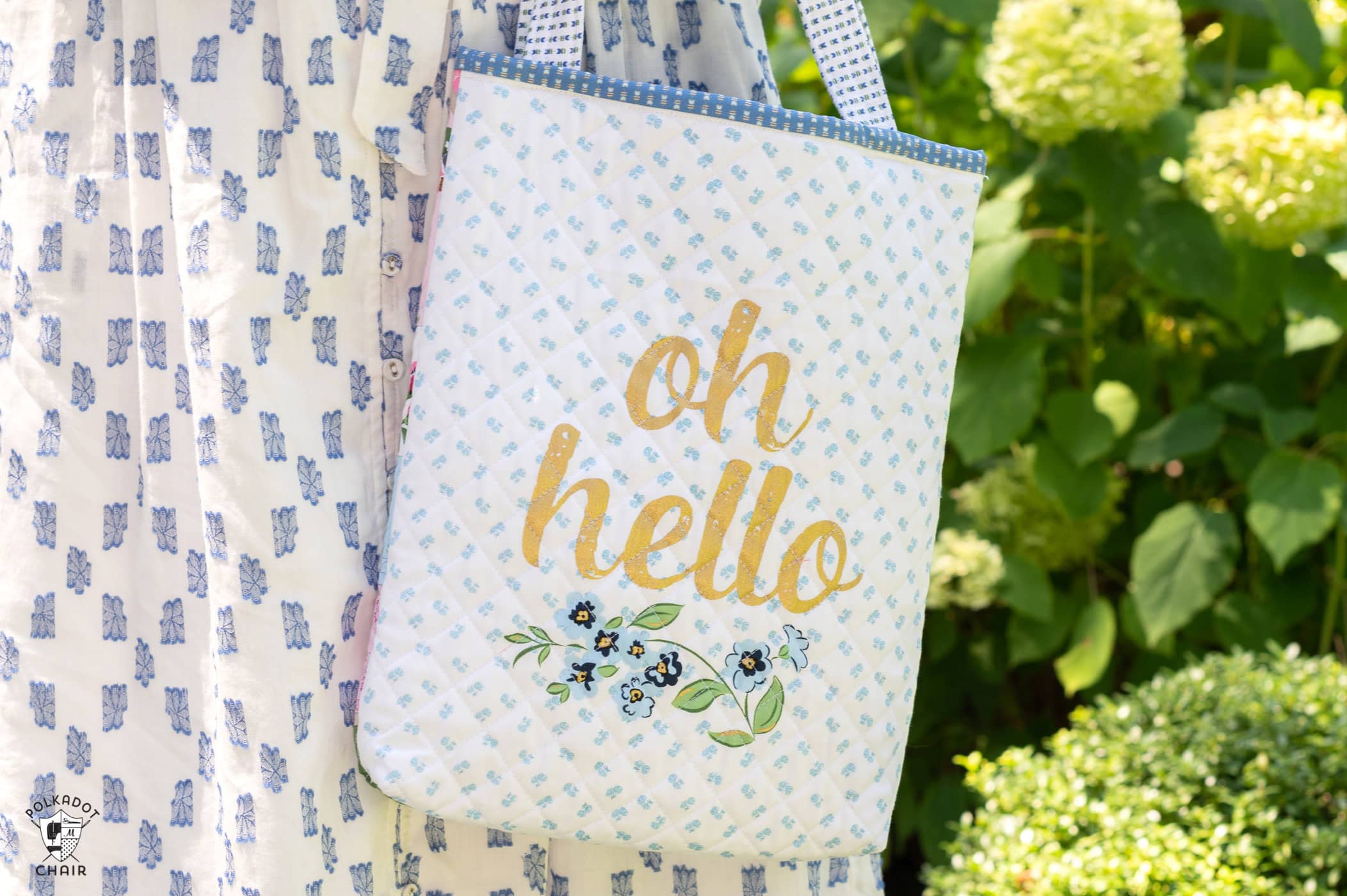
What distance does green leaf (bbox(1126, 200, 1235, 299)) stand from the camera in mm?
1519

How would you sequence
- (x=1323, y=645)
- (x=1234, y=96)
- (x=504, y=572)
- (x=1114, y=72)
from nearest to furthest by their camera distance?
(x=504, y=572) < (x=1114, y=72) < (x=1323, y=645) < (x=1234, y=96)

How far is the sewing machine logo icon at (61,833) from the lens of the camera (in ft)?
2.33

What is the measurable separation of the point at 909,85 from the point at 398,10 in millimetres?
1241

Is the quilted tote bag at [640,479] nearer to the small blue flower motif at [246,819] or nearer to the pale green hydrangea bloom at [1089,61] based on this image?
the small blue flower motif at [246,819]

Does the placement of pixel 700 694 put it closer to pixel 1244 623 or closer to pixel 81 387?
pixel 81 387

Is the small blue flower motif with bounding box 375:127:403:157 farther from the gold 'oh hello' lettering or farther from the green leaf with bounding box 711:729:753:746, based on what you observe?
the green leaf with bounding box 711:729:753:746

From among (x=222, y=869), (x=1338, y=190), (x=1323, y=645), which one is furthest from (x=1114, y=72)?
(x=222, y=869)

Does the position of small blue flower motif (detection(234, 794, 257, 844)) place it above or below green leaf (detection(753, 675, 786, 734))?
below

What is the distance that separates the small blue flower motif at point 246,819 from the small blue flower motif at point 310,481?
17cm

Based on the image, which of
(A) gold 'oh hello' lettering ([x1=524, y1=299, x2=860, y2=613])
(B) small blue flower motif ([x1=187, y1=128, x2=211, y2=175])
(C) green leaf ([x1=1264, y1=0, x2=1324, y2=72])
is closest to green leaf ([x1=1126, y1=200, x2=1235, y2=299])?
(C) green leaf ([x1=1264, y1=0, x2=1324, y2=72])

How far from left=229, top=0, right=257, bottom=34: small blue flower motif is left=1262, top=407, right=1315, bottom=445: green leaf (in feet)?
4.27

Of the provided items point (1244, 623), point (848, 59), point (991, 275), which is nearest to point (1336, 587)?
point (1244, 623)

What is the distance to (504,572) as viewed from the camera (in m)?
0.65

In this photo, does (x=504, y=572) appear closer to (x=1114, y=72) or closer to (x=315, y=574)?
(x=315, y=574)
